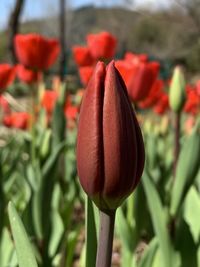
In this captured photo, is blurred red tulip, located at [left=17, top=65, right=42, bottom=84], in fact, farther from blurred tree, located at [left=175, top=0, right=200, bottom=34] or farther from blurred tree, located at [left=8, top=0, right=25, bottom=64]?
blurred tree, located at [left=175, top=0, right=200, bottom=34]

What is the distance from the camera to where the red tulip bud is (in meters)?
0.54

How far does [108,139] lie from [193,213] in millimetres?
818

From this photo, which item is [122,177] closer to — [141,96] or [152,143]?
[141,96]

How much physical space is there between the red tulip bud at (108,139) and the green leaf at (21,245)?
0.12 metres

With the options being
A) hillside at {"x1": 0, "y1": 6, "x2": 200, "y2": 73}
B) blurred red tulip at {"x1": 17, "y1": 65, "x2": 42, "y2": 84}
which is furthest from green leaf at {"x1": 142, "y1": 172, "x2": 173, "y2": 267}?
hillside at {"x1": 0, "y1": 6, "x2": 200, "y2": 73}

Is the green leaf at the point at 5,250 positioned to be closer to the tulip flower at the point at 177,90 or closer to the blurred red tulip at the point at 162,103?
the tulip flower at the point at 177,90

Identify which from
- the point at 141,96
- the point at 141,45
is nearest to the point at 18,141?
the point at 141,96

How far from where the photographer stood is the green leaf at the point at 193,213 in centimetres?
126

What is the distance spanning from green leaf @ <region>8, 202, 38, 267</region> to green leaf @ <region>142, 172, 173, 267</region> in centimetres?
61

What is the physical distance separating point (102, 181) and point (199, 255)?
A: 73 centimetres

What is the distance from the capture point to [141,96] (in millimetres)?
1505

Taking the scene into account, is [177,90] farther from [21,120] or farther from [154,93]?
[21,120]

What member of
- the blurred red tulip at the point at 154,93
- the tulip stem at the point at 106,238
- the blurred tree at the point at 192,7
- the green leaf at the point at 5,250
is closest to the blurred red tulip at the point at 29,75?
the blurred red tulip at the point at 154,93

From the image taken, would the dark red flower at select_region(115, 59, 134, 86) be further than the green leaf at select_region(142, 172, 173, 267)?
Yes
